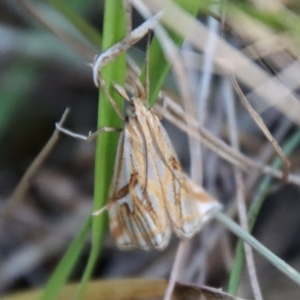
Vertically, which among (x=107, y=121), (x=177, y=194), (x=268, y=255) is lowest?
(x=268, y=255)

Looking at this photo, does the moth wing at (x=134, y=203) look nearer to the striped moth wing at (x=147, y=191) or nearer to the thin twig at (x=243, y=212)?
the striped moth wing at (x=147, y=191)

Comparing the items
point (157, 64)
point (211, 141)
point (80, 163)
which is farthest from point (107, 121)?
point (80, 163)

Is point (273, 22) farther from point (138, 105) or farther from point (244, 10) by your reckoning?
point (138, 105)

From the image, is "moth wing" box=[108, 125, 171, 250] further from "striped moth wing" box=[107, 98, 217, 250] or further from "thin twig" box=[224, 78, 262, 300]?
"thin twig" box=[224, 78, 262, 300]

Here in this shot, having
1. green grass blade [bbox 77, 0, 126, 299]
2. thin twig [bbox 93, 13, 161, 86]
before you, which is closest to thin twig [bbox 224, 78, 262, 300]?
green grass blade [bbox 77, 0, 126, 299]

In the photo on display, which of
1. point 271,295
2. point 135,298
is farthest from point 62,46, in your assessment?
point 271,295

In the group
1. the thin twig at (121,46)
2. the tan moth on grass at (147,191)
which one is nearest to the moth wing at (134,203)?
the tan moth on grass at (147,191)

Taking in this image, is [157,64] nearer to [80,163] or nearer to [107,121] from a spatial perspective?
[107,121]
